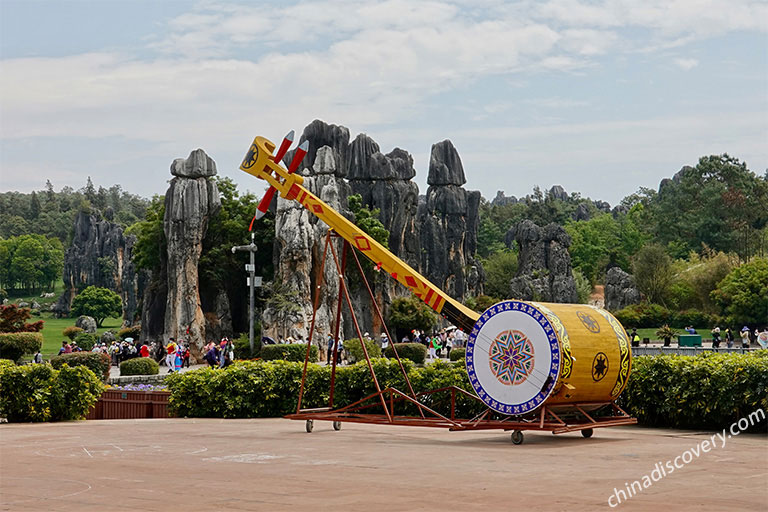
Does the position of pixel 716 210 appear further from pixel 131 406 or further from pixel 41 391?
pixel 41 391

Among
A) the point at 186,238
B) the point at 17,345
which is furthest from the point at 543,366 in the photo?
the point at 186,238

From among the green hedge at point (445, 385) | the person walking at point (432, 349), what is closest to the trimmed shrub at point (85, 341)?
the person walking at point (432, 349)

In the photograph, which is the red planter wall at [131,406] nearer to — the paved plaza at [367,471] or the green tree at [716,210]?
the paved plaza at [367,471]

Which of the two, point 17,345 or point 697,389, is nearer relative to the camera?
point 697,389

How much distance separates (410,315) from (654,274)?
27.6 meters

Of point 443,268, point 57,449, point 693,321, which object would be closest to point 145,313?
point 443,268

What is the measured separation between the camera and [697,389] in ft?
45.3

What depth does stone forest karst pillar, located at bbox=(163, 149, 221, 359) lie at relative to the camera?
164 ft

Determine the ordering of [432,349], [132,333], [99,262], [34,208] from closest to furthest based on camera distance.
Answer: [432,349] → [132,333] → [99,262] → [34,208]

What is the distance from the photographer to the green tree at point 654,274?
241ft

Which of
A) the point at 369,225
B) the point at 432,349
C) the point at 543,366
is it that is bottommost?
the point at 432,349

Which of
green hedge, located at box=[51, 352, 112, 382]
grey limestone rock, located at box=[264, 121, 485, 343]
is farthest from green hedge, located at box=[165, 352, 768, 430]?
grey limestone rock, located at box=[264, 121, 485, 343]

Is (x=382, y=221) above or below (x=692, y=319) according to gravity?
above

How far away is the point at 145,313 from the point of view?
5434cm
